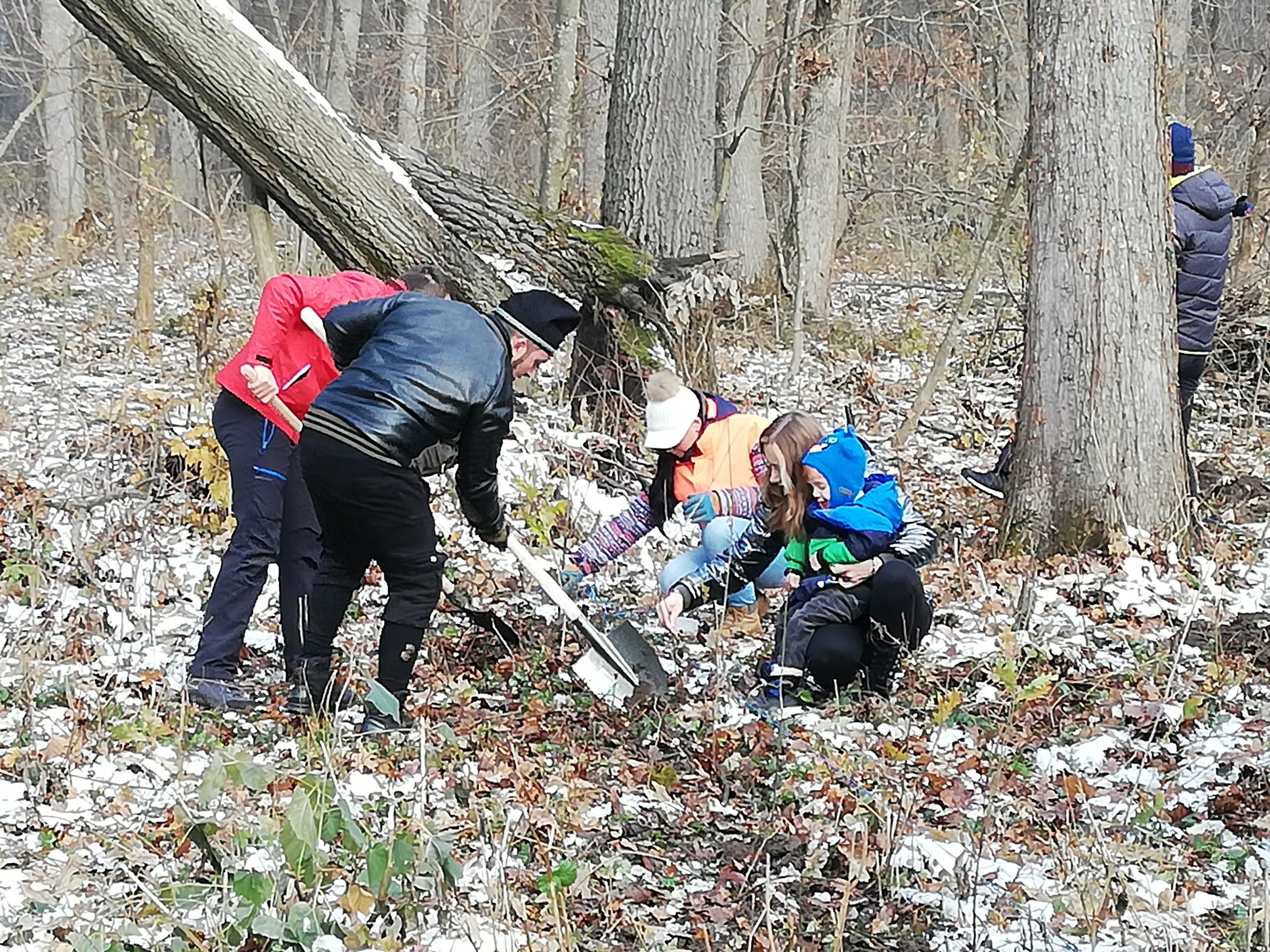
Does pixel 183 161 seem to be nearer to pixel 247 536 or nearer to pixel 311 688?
pixel 247 536

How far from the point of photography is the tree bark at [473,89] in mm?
14398

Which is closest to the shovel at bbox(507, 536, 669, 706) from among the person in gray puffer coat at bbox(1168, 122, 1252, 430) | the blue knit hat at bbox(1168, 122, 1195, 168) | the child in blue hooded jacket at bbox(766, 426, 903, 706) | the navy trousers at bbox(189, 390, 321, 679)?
the child in blue hooded jacket at bbox(766, 426, 903, 706)

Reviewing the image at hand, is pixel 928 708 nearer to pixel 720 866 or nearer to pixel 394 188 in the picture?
pixel 720 866

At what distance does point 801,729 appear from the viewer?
484cm

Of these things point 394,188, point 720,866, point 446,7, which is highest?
point 446,7

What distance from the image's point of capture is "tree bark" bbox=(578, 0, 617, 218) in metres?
15.2

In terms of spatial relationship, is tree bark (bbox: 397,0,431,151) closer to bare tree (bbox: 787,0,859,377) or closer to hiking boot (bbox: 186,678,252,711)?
bare tree (bbox: 787,0,859,377)

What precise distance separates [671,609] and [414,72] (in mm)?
12420

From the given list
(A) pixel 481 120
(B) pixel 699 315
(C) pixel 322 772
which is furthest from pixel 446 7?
(C) pixel 322 772

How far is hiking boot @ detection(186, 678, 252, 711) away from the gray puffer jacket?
206 inches

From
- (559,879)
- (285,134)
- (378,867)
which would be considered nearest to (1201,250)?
(285,134)

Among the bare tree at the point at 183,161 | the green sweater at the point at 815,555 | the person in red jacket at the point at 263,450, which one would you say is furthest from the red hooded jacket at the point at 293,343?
the bare tree at the point at 183,161

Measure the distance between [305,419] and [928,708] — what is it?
96.9 inches

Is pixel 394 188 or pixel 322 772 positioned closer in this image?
pixel 322 772
